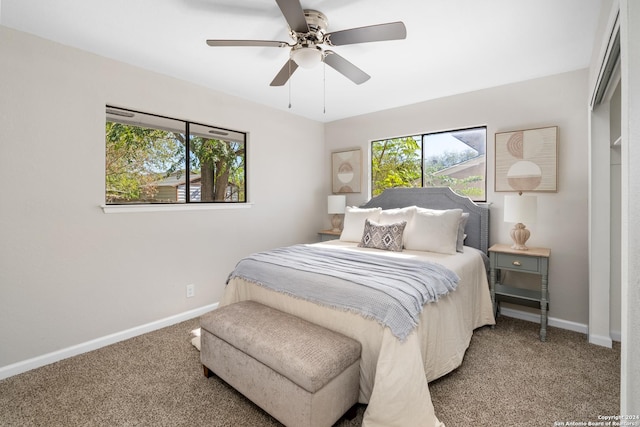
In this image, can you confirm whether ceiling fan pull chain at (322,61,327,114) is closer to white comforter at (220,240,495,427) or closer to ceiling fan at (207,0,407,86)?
ceiling fan at (207,0,407,86)

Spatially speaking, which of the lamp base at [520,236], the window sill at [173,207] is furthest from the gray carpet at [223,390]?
the window sill at [173,207]

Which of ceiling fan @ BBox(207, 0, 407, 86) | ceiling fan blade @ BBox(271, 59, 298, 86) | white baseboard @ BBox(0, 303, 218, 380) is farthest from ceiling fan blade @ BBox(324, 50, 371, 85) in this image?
white baseboard @ BBox(0, 303, 218, 380)

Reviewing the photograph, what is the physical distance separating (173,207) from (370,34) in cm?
239

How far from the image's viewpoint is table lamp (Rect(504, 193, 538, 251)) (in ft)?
8.98

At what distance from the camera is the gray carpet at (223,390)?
67.7 inches

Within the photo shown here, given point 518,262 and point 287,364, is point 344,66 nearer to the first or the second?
point 287,364

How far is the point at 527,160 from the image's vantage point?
306cm

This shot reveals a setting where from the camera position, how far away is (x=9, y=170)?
2.14m

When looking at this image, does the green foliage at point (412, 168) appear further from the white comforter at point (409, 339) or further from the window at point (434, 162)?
the white comforter at point (409, 339)

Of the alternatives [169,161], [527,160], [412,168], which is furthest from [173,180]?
[527,160]

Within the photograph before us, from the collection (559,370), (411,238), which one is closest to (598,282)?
(559,370)

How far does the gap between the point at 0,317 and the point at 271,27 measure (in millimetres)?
2800

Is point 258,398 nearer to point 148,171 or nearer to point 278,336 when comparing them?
point 278,336

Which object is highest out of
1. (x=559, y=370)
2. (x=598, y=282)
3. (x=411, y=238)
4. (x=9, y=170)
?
(x=9, y=170)
